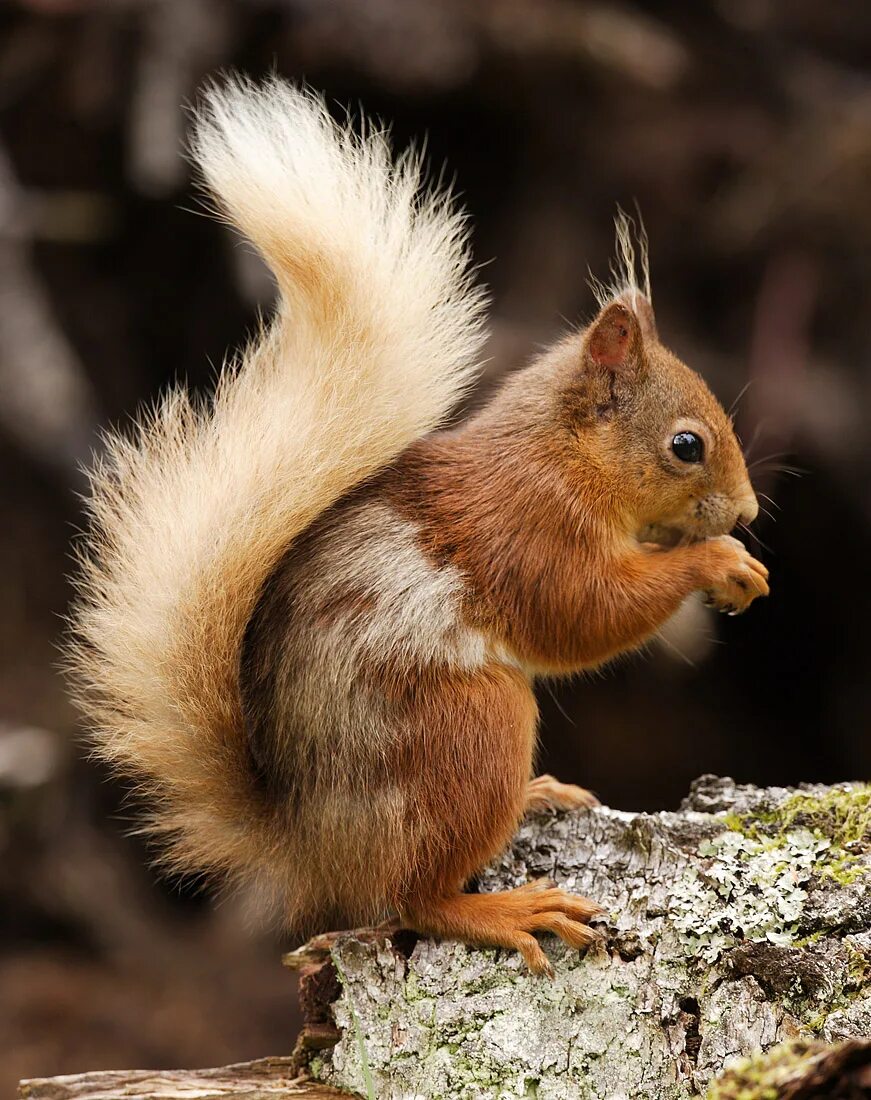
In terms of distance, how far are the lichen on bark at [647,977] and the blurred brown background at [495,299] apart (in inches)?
76.9

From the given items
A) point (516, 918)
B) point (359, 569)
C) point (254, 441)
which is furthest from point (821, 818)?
point (254, 441)

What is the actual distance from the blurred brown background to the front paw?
5.66 ft

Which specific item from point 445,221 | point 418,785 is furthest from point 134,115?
point 418,785

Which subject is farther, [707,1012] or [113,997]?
[113,997]

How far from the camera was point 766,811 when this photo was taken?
87.0 inches

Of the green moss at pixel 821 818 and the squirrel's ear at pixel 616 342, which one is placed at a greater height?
the squirrel's ear at pixel 616 342

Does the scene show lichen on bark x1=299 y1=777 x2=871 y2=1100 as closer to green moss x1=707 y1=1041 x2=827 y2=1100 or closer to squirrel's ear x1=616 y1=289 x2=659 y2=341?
green moss x1=707 y1=1041 x2=827 y2=1100

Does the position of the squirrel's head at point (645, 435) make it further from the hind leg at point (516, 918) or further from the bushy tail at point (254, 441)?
the hind leg at point (516, 918)

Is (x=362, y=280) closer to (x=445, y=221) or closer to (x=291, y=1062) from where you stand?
(x=445, y=221)

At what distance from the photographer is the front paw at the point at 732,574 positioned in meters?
2.26

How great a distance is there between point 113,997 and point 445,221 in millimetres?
3052

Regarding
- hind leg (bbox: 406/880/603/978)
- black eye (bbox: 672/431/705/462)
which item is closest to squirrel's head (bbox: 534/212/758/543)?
black eye (bbox: 672/431/705/462)

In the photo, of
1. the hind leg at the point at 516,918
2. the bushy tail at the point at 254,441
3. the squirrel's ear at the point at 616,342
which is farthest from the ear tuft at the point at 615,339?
the hind leg at the point at 516,918

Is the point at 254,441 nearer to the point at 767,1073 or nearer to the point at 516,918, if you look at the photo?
the point at 516,918
